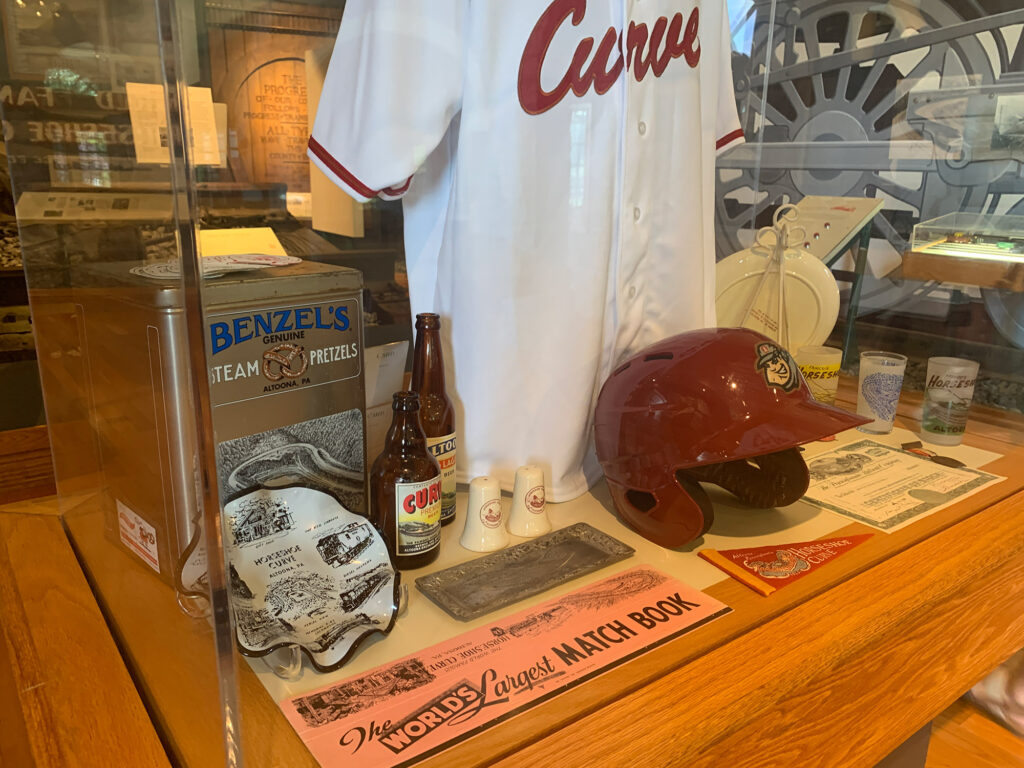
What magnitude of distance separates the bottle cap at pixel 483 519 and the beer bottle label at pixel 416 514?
0.19 ft

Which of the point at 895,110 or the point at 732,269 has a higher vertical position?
the point at 895,110

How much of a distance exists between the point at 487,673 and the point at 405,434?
0.89 feet

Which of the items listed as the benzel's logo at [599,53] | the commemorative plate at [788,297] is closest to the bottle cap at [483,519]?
the benzel's logo at [599,53]

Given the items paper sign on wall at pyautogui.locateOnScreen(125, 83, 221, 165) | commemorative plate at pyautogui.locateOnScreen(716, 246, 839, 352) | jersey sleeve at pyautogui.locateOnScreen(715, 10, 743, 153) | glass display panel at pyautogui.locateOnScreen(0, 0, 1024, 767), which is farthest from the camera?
commemorative plate at pyautogui.locateOnScreen(716, 246, 839, 352)

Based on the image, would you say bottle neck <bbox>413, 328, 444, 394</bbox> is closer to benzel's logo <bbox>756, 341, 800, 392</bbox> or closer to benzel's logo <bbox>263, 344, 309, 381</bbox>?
benzel's logo <bbox>263, 344, 309, 381</bbox>

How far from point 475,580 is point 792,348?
891mm

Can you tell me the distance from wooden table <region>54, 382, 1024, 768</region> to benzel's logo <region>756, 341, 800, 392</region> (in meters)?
0.22

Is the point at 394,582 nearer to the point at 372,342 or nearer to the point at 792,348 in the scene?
the point at 372,342

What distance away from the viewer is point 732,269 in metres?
1.44

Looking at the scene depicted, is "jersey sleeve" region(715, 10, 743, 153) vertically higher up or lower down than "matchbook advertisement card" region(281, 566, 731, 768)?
higher up

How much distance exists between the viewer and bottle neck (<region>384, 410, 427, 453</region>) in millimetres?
806

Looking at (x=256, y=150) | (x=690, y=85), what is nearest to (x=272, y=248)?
(x=256, y=150)

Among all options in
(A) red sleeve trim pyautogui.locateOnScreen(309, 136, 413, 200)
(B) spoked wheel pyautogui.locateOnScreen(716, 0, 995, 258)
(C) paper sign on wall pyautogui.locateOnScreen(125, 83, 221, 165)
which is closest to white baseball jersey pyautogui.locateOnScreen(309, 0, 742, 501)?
(A) red sleeve trim pyautogui.locateOnScreen(309, 136, 413, 200)

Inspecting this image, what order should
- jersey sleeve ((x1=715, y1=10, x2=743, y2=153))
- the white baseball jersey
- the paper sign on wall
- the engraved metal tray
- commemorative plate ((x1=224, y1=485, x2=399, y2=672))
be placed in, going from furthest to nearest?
jersey sleeve ((x1=715, y1=10, x2=743, y2=153)) → the white baseball jersey → the engraved metal tray → commemorative plate ((x1=224, y1=485, x2=399, y2=672)) → the paper sign on wall
